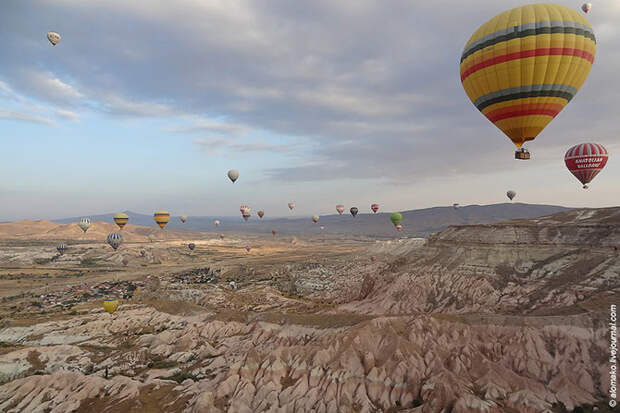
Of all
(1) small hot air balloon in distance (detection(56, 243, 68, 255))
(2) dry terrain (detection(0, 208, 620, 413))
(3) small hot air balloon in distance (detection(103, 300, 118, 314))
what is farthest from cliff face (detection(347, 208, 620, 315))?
(1) small hot air balloon in distance (detection(56, 243, 68, 255))

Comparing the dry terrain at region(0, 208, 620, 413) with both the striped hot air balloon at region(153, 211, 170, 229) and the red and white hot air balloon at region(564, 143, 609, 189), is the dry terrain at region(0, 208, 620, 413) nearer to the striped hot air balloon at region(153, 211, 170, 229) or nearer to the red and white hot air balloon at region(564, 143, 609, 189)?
the red and white hot air balloon at region(564, 143, 609, 189)

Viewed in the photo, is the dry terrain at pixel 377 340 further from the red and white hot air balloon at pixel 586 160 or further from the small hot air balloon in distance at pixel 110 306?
the red and white hot air balloon at pixel 586 160

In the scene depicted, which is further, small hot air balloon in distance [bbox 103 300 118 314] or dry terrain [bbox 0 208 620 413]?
small hot air balloon in distance [bbox 103 300 118 314]

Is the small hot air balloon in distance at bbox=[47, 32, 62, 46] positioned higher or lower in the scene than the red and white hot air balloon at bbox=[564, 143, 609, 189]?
higher

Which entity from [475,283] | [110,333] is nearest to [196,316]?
[110,333]

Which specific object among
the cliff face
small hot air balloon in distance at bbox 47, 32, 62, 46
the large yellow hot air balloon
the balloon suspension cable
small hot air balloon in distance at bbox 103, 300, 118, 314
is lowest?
small hot air balloon in distance at bbox 103, 300, 118, 314

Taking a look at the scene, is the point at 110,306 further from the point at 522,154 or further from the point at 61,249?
the point at 61,249
